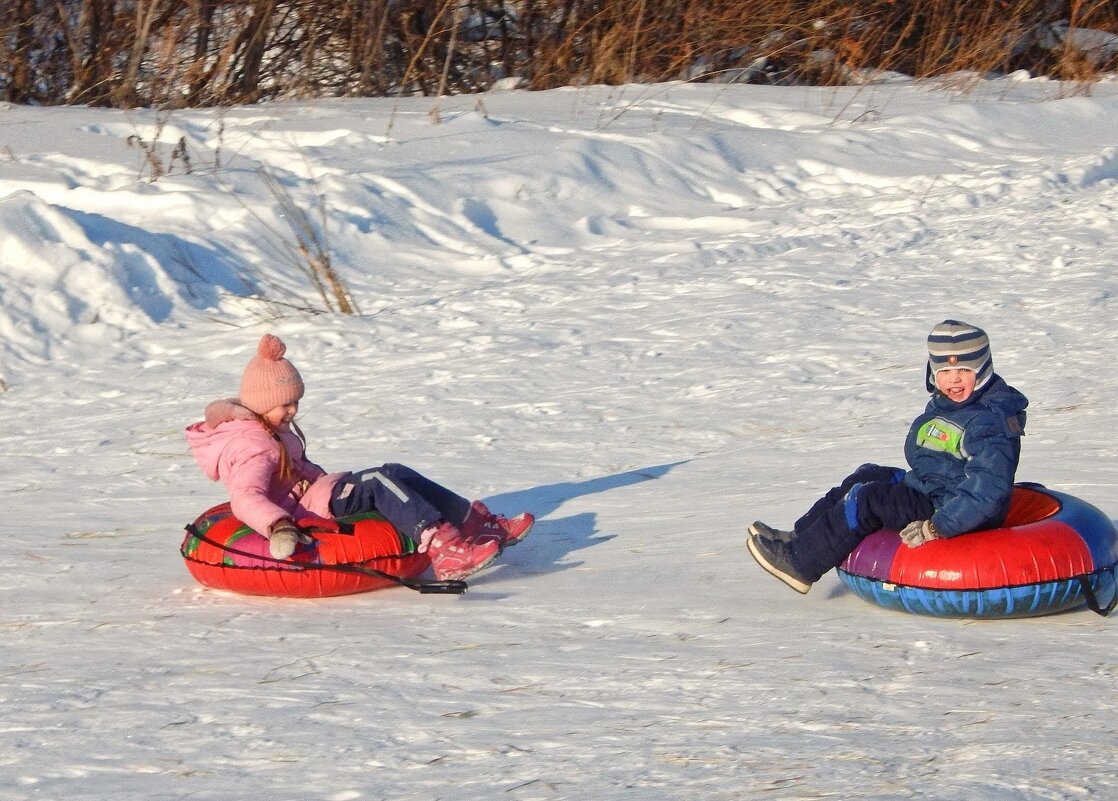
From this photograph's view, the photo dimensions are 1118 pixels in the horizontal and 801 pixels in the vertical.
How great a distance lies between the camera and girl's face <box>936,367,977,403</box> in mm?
4520

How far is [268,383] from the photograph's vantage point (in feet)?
16.7

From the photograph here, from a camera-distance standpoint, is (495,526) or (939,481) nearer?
(939,481)

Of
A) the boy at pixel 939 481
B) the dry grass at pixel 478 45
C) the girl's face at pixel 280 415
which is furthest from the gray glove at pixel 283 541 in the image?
the dry grass at pixel 478 45

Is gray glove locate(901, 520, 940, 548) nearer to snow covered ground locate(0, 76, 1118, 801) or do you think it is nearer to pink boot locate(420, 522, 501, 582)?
snow covered ground locate(0, 76, 1118, 801)

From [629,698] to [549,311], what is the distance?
569 centimetres

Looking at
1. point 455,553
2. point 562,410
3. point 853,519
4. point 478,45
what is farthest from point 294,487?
point 478,45

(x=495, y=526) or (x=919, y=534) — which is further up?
(x=919, y=534)

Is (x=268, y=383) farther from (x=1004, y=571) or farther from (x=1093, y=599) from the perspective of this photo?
(x=1093, y=599)

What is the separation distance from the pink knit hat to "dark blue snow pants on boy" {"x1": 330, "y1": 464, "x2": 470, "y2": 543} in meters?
0.36

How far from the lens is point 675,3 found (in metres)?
16.0

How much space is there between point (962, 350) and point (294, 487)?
2.31 m

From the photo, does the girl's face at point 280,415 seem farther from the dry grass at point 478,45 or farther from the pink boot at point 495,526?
the dry grass at point 478,45

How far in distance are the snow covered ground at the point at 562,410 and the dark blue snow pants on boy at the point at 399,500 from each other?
253 millimetres

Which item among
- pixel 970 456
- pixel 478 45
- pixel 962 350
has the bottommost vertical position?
pixel 970 456
